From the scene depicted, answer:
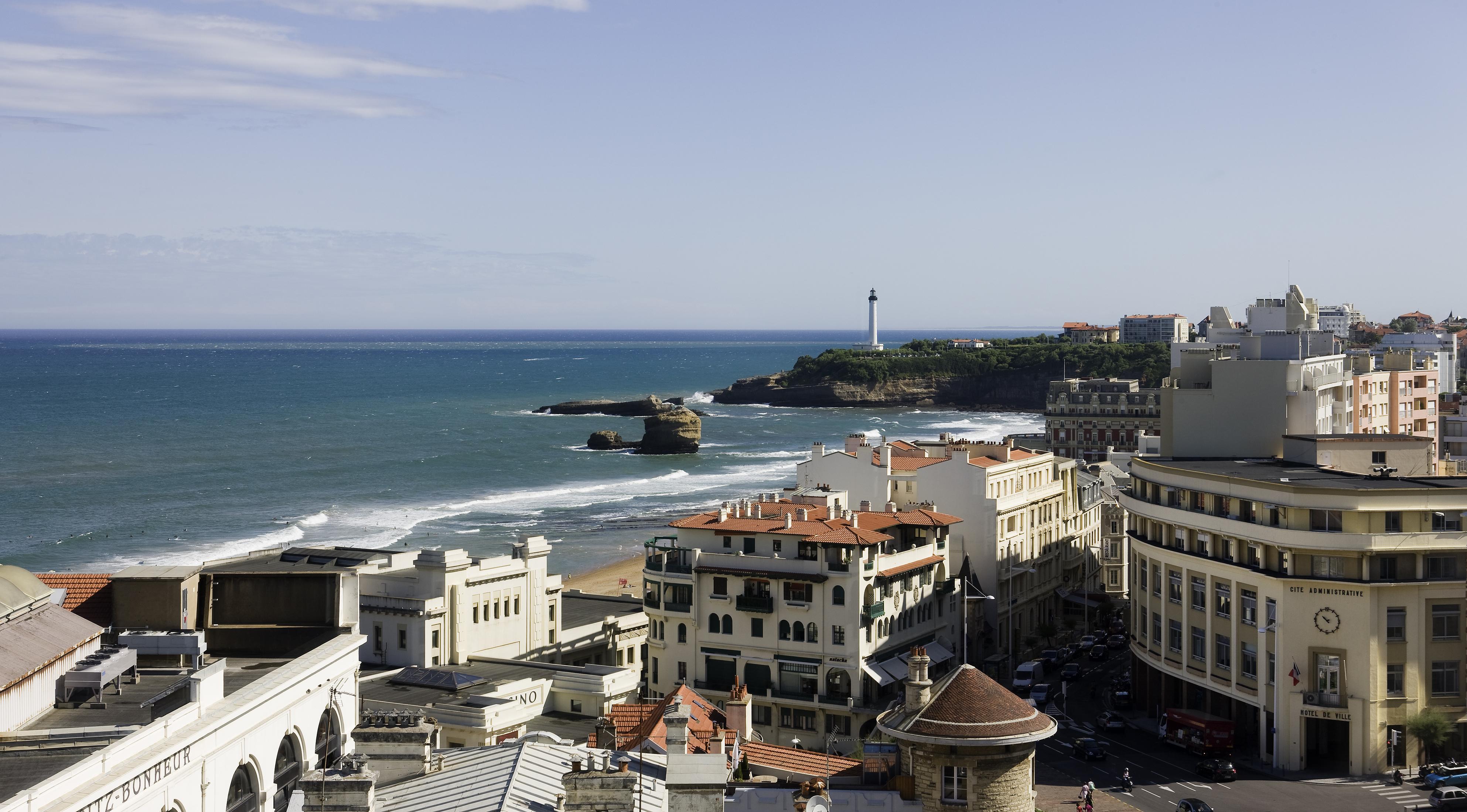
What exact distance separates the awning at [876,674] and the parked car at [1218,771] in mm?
10726

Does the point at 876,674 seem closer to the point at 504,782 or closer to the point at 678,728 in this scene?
the point at 678,728

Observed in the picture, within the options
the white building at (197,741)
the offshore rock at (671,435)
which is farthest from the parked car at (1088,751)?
the offshore rock at (671,435)

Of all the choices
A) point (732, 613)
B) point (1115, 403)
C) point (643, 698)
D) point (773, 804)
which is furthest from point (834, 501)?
point (1115, 403)

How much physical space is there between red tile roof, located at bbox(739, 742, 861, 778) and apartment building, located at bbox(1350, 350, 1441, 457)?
176 feet

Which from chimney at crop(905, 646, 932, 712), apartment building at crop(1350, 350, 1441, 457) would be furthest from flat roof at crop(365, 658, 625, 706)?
apartment building at crop(1350, 350, 1441, 457)

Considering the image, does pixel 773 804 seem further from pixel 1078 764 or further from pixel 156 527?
pixel 156 527

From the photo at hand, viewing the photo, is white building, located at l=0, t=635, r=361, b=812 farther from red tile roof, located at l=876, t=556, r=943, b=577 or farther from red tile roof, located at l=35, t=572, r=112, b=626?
red tile roof, located at l=876, t=556, r=943, b=577

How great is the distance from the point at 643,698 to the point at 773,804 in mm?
26655

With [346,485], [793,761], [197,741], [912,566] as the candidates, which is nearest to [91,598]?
[197,741]

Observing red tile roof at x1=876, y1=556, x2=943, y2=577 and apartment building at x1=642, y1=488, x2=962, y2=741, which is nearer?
apartment building at x1=642, y1=488, x2=962, y2=741

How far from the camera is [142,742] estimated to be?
19594 mm

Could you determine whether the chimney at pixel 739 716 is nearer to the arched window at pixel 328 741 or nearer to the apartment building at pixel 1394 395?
the arched window at pixel 328 741

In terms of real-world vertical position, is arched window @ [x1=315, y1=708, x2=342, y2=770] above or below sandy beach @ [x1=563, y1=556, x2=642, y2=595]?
above

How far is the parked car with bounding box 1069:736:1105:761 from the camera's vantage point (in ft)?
160
